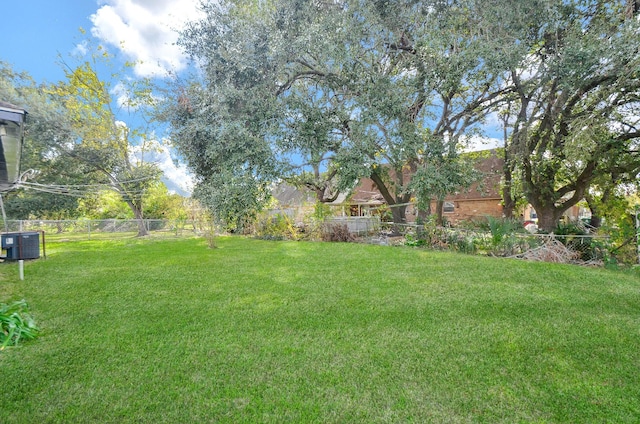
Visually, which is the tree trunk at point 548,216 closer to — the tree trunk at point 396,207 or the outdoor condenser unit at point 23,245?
the tree trunk at point 396,207

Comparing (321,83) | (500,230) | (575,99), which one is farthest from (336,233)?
(575,99)

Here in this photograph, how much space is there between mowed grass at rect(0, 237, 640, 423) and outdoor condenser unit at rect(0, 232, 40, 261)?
313cm

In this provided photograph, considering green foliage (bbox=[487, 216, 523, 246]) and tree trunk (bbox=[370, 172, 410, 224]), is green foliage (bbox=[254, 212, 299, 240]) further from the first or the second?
green foliage (bbox=[487, 216, 523, 246])

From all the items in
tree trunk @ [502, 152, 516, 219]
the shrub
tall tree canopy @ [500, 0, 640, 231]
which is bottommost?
the shrub

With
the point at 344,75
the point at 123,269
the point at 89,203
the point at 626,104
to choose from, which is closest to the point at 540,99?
the point at 626,104

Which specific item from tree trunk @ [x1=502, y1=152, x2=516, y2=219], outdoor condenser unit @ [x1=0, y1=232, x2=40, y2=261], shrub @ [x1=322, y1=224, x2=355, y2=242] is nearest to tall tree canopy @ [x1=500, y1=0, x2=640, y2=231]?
tree trunk @ [x1=502, y1=152, x2=516, y2=219]

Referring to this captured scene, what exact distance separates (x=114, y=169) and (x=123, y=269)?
13.5 m

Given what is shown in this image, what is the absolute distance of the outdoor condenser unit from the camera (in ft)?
→ 25.8

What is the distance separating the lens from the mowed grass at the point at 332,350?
2082 mm

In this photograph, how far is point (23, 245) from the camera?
26.1 ft

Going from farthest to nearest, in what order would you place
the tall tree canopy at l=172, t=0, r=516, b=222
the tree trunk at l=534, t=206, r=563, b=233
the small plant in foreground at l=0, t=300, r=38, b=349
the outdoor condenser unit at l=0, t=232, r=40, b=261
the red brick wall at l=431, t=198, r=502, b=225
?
the red brick wall at l=431, t=198, r=502, b=225 < the tree trunk at l=534, t=206, r=563, b=233 < the outdoor condenser unit at l=0, t=232, r=40, b=261 < the tall tree canopy at l=172, t=0, r=516, b=222 < the small plant in foreground at l=0, t=300, r=38, b=349

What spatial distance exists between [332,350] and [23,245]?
938 cm

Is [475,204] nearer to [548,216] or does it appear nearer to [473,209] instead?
[473,209]

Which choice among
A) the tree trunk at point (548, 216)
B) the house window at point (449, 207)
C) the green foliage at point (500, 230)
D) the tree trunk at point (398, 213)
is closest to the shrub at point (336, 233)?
the tree trunk at point (398, 213)
